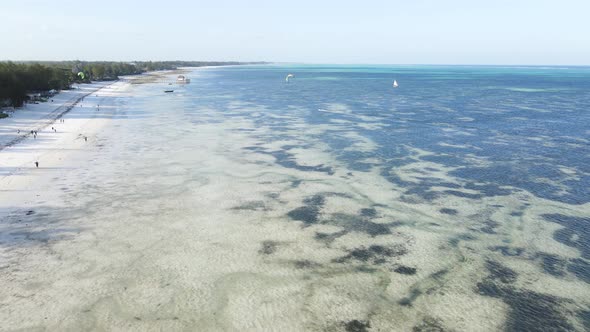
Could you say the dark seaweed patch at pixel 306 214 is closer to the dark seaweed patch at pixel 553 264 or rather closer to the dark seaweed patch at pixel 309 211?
the dark seaweed patch at pixel 309 211

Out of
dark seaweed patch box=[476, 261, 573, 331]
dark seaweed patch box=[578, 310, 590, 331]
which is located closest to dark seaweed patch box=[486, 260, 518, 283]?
dark seaweed patch box=[476, 261, 573, 331]

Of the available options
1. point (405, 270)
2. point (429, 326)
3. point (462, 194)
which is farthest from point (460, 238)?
point (429, 326)

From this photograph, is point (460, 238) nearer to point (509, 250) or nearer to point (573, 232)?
point (509, 250)

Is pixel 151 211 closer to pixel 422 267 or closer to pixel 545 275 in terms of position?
pixel 422 267

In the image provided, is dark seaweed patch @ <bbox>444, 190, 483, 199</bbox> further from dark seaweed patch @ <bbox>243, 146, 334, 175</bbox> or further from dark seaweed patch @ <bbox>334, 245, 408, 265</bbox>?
dark seaweed patch @ <bbox>334, 245, 408, 265</bbox>

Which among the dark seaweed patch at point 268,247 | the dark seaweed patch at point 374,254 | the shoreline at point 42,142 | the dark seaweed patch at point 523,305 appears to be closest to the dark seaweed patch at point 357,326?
the dark seaweed patch at point 374,254
